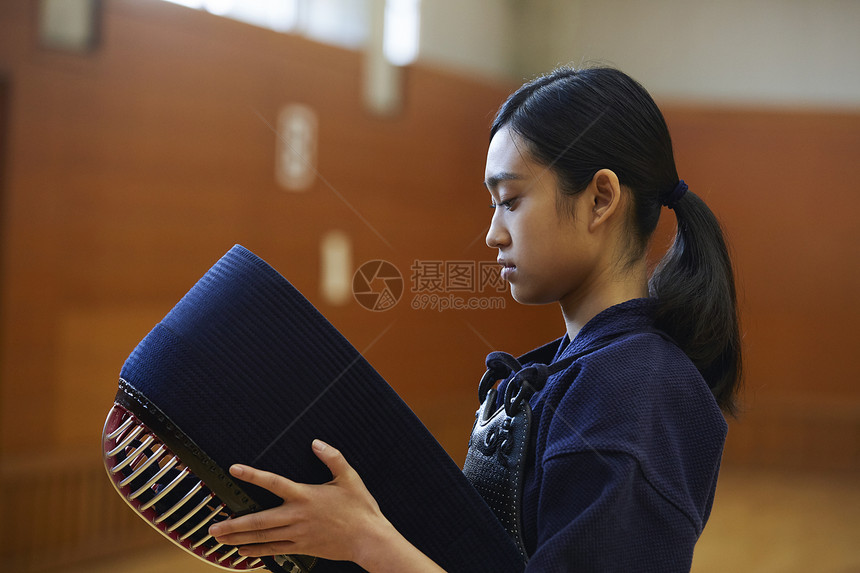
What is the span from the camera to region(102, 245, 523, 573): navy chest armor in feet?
1.73

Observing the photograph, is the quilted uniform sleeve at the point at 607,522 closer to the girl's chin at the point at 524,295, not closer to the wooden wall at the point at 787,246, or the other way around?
the girl's chin at the point at 524,295

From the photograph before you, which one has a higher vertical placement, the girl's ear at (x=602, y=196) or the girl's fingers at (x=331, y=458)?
the girl's ear at (x=602, y=196)

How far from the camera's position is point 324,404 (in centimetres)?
55

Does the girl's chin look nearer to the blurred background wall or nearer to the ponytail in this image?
the ponytail

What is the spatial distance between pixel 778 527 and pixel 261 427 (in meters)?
3.00

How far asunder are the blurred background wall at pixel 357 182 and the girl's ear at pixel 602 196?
52 centimetres

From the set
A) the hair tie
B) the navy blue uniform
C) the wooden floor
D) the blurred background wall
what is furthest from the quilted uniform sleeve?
the wooden floor

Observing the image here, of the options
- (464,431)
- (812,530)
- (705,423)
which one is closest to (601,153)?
(705,423)

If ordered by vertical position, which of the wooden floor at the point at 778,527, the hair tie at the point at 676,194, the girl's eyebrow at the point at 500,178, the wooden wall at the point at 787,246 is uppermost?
the girl's eyebrow at the point at 500,178

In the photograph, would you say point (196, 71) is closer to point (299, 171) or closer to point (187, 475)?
point (299, 171)

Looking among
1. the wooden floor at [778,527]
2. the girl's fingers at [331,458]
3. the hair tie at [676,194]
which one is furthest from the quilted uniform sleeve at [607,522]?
the wooden floor at [778,527]

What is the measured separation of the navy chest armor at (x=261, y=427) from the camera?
529 millimetres

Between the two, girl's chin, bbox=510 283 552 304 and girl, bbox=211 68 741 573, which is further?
girl's chin, bbox=510 283 552 304

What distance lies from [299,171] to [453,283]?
65.4 inches
